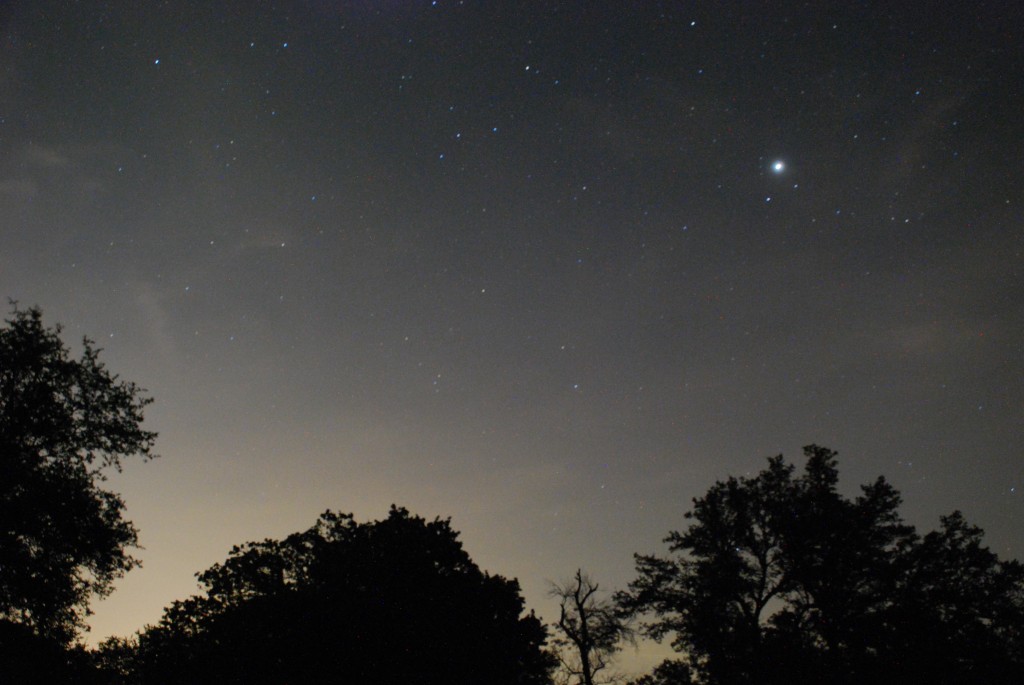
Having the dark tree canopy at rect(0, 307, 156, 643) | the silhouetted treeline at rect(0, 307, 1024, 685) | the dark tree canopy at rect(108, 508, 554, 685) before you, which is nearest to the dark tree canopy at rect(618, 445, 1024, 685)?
the silhouetted treeline at rect(0, 307, 1024, 685)

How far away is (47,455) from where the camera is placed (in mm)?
19578

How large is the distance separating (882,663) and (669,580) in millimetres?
8534

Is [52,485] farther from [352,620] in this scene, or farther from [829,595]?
[829,595]

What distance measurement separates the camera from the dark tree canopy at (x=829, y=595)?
2388 centimetres

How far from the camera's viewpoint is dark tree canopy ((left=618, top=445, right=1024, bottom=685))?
78.3 feet

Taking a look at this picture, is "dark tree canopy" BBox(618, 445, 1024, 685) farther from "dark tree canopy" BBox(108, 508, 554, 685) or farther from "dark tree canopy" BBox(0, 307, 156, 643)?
"dark tree canopy" BBox(0, 307, 156, 643)

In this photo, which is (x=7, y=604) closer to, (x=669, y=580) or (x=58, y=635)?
(x=58, y=635)

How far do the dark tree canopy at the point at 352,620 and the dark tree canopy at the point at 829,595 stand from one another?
7104mm

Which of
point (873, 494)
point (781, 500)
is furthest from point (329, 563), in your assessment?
point (873, 494)

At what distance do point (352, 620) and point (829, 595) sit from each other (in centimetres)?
1928

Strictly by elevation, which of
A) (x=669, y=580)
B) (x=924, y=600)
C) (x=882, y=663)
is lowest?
(x=882, y=663)

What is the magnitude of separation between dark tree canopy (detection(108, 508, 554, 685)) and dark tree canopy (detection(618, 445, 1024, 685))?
23.3 feet

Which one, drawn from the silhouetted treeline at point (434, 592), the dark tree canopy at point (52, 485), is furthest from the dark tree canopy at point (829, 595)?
the dark tree canopy at point (52, 485)

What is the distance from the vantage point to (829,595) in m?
25.4
